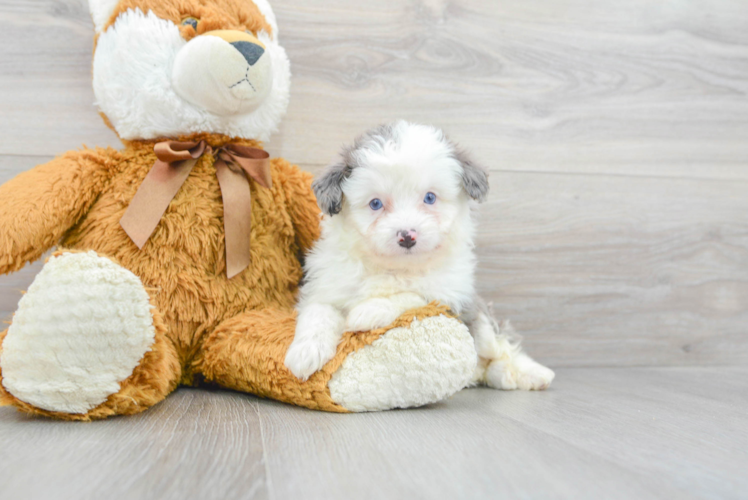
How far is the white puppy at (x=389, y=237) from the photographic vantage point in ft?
3.23

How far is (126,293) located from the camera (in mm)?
885

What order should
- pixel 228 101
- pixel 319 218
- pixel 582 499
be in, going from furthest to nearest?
pixel 319 218 < pixel 228 101 < pixel 582 499

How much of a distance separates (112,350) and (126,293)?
88 mm

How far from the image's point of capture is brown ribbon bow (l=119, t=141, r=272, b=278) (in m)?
1.09

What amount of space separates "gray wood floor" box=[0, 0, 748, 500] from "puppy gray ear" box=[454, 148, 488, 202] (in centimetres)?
38

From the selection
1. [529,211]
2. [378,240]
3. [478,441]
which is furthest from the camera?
[529,211]

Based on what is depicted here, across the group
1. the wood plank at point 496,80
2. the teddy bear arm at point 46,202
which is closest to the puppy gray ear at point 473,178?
the wood plank at point 496,80

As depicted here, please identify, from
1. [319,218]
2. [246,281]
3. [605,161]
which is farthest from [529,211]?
[246,281]

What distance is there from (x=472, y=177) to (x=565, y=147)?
2.22 ft

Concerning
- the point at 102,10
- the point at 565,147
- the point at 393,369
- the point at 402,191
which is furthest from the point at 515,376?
the point at 102,10

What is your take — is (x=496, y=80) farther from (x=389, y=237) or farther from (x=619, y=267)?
(x=389, y=237)

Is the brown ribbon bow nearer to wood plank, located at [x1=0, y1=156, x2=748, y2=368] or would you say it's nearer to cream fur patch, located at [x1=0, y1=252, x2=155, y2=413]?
cream fur patch, located at [x1=0, y1=252, x2=155, y2=413]

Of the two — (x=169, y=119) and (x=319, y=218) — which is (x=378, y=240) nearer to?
(x=319, y=218)

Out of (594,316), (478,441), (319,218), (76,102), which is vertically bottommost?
(594,316)
